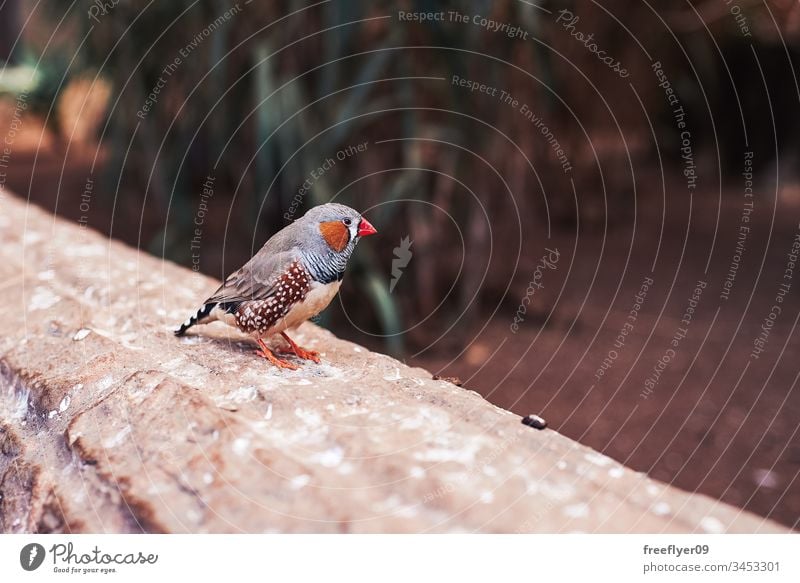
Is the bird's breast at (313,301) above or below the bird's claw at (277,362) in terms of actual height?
above

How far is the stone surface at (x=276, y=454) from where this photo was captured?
1.50m

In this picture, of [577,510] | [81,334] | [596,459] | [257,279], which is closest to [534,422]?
[596,459]

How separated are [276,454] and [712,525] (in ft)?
2.71

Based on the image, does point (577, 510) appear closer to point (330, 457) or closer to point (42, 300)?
point (330, 457)

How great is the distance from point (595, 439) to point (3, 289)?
2.39 metres

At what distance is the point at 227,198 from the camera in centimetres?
553

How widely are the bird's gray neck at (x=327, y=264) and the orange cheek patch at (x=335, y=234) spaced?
0.01 m

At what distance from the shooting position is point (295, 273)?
73.5 inches

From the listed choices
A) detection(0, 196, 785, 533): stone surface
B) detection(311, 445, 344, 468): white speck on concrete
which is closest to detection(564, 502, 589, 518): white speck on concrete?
detection(0, 196, 785, 533): stone surface

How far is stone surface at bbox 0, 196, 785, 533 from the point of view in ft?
4.92

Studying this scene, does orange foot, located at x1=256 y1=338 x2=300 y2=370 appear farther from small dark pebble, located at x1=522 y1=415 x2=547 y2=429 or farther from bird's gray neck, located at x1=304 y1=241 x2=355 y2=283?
small dark pebble, located at x1=522 y1=415 x2=547 y2=429
